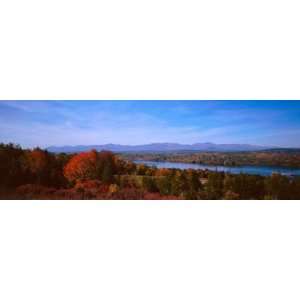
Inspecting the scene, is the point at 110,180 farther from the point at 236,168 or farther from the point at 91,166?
the point at 236,168

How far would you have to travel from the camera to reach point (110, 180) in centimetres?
417

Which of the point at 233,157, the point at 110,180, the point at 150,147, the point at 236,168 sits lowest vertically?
the point at 110,180

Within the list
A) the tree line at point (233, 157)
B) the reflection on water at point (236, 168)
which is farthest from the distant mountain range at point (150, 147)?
the reflection on water at point (236, 168)

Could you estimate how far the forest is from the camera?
13.5 ft

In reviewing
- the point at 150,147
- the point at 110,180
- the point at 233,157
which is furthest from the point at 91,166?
the point at 233,157

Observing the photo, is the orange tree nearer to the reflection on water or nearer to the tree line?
the tree line

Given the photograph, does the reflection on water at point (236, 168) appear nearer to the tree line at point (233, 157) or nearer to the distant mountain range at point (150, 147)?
the tree line at point (233, 157)

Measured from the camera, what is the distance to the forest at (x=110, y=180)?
4102mm

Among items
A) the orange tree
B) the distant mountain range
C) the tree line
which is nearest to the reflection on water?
the tree line
